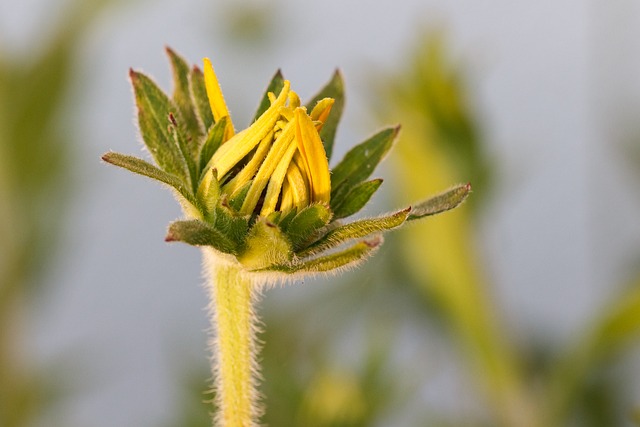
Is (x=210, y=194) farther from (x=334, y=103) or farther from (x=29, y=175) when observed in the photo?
(x=29, y=175)

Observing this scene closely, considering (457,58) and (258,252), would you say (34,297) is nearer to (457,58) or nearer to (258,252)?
(457,58)

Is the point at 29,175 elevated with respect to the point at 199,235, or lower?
elevated

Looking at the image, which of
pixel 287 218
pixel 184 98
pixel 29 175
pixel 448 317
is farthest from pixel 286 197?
pixel 29 175

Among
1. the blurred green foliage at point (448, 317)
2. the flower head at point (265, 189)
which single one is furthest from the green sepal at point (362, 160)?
the blurred green foliage at point (448, 317)

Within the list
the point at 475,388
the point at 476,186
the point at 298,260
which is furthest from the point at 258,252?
the point at 475,388

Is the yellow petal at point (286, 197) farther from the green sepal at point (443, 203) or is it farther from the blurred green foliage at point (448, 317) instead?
the blurred green foliage at point (448, 317)
